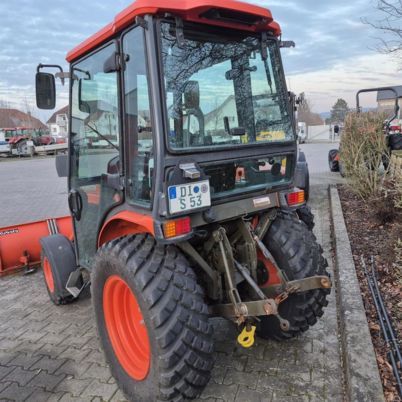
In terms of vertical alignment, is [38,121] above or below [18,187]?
above

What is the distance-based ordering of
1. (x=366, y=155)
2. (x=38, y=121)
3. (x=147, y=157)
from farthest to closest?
1. (x=38, y=121)
2. (x=366, y=155)
3. (x=147, y=157)

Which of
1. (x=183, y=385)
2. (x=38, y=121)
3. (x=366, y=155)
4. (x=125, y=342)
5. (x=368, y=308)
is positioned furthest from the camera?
(x=38, y=121)

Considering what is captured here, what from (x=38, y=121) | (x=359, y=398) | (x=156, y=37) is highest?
(x=38, y=121)

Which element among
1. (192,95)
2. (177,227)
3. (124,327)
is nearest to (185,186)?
(177,227)

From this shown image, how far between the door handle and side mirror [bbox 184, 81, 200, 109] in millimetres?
1480

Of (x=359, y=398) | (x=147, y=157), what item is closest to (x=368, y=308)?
(x=359, y=398)

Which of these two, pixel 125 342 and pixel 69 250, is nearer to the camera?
pixel 125 342

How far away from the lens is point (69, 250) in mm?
3930

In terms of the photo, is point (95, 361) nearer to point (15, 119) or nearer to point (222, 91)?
point (222, 91)

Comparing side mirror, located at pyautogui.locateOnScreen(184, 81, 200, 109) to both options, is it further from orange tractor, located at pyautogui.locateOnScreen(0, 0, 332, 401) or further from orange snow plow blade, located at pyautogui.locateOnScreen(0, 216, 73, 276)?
orange snow plow blade, located at pyautogui.locateOnScreen(0, 216, 73, 276)

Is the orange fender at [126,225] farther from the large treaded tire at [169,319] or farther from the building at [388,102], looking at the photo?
the building at [388,102]

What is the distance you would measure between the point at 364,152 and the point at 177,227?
6572 mm

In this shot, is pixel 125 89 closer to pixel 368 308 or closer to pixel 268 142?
pixel 268 142

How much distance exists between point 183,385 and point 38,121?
186 feet
